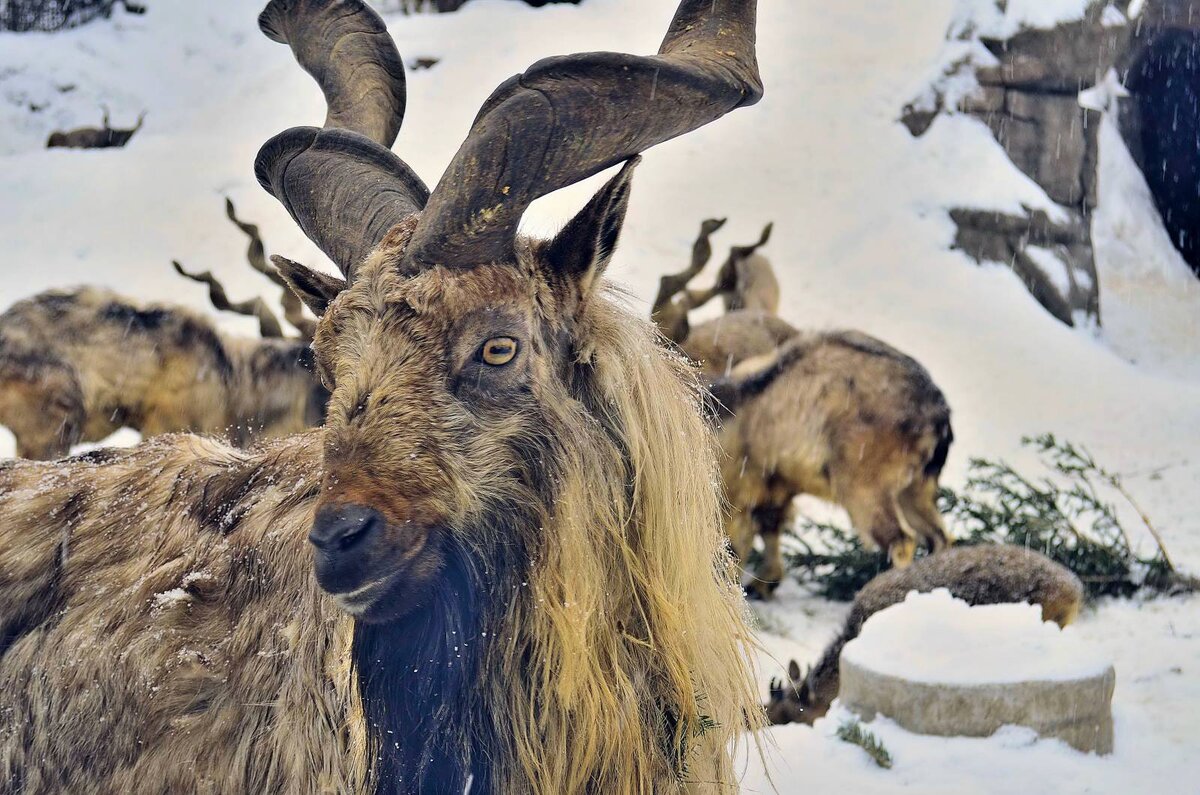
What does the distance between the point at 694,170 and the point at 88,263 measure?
8.50 metres

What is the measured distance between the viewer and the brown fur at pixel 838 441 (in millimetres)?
8570

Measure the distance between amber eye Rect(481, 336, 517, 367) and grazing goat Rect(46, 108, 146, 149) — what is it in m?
18.1

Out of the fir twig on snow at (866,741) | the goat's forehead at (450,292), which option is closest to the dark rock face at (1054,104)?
the fir twig on snow at (866,741)

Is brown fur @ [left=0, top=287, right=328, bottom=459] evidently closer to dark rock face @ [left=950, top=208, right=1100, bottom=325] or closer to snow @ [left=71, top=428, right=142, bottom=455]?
snow @ [left=71, top=428, right=142, bottom=455]

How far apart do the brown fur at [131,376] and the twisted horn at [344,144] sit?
5516 millimetres

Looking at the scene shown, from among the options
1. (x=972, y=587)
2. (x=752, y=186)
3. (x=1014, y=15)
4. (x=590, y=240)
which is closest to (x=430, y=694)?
(x=590, y=240)

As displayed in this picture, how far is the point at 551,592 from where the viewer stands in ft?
8.04

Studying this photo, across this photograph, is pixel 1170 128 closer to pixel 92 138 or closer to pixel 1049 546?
pixel 1049 546

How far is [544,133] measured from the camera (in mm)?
2426

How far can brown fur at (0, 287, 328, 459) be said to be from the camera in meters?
8.90

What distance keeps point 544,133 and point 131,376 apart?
7.54 m

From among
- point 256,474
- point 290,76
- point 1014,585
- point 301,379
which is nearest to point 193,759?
point 256,474

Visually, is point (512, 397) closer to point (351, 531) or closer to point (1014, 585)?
point (351, 531)

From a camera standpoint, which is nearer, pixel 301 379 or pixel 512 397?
pixel 512 397
